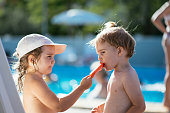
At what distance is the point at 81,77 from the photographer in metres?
13.4

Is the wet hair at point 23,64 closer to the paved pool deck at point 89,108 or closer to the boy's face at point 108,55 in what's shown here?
the boy's face at point 108,55

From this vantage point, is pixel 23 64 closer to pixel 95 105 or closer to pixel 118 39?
pixel 118 39

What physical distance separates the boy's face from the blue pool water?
271 inches

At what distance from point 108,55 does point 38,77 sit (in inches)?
24.3

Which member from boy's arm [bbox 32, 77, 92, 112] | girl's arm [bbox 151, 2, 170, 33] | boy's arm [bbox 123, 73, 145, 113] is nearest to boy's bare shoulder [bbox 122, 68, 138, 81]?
boy's arm [bbox 123, 73, 145, 113]

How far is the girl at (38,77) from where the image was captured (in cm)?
225

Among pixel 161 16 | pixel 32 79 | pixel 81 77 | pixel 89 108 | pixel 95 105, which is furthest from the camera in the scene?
pixel 81 77

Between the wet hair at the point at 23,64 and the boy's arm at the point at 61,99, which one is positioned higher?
the wet hair at the point at 23,64

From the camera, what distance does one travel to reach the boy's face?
224 cm

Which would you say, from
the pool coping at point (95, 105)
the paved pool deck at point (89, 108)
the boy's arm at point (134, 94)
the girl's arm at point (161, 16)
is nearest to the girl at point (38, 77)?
the boy's arm at point (134, 94)

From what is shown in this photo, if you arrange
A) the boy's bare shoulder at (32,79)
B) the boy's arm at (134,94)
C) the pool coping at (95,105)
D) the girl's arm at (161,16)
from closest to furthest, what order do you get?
the boy's arm at (134,94)
the boy's bare shoulder at (32,79)
the pool coping at (95,105)
the girl's arm at (161,16)

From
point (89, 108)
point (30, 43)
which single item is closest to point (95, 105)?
point (89, 108)

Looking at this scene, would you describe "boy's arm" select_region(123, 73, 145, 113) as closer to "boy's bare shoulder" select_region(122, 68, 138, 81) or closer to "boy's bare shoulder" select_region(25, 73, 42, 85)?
"boy's bare shoulder" select_region(122, 68, 138, 81)

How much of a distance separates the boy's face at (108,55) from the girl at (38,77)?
192mm
